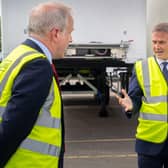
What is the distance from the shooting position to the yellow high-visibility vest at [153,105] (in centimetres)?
344

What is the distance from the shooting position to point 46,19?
223cm

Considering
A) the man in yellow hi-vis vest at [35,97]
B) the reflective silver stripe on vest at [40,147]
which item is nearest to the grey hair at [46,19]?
the man in yellow hi-vis vest at [35,97]

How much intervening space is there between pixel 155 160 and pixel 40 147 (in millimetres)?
1505

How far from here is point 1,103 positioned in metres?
2.17

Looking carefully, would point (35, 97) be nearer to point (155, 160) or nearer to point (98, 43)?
point (155, 160)

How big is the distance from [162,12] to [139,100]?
7.44m

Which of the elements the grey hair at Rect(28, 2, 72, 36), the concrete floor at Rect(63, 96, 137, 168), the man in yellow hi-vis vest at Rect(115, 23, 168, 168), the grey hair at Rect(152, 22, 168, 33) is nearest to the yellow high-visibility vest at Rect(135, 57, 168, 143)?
the man in yellow hi-vis vest at Rect(115, 23, 168, 168)

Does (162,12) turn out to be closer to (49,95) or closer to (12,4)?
(12,4)

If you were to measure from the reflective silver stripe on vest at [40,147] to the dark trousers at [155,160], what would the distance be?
4.47 ft

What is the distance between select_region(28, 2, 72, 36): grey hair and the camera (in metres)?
2.23

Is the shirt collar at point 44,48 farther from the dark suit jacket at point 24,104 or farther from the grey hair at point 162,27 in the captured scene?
the grey hair at point 162,27

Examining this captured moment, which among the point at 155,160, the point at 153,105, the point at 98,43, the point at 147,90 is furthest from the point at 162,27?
the point at 98,43

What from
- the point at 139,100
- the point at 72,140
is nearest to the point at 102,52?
the point at 72,140

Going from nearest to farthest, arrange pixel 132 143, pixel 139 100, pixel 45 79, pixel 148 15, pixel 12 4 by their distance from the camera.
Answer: pixel 45 79 < pixel 139 100 < pixel 132 143 < pixel 12 4 < pixel 148 15
